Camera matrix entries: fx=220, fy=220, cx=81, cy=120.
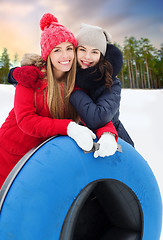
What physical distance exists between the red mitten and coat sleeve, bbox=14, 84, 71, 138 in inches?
2.6

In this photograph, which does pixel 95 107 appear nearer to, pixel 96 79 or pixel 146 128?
pixel 96 79

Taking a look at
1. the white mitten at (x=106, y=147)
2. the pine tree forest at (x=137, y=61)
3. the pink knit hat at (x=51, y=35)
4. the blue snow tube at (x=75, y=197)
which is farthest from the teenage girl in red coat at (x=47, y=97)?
the pine tree forest at (x=137, y=61)

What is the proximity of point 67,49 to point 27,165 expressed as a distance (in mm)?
810

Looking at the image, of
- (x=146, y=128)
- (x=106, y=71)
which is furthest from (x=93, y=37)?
(x=146, y=128)

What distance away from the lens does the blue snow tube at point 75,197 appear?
93 centimetres

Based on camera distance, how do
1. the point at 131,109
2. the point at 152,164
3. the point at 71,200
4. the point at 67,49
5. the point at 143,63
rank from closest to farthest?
the point at 71,200, the point at 67,49, the point at 152,164, the point at 131,109, the point at 143,63

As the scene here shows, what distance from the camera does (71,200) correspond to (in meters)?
1.02

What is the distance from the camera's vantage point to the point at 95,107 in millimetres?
1298

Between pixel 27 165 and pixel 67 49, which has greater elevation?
pixel 67 49

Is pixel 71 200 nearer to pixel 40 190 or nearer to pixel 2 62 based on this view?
pixel 40 190

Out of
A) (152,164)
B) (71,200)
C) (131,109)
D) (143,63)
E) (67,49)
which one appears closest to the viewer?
(71,200)

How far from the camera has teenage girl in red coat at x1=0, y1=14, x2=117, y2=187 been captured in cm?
128

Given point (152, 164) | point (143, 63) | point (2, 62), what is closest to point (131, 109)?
point (152, 164)

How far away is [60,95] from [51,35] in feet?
1.28
